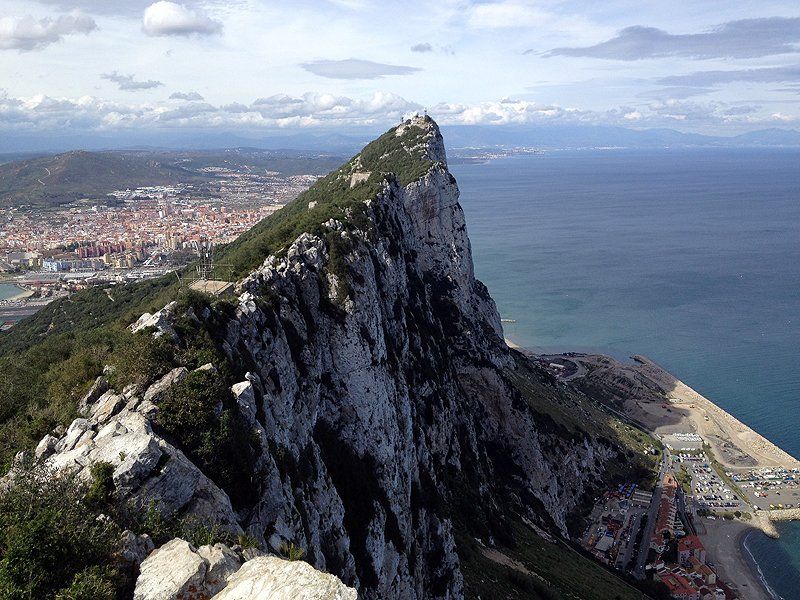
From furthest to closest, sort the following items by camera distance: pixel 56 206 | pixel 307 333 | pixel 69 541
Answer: pixel 56 206, pixel 307 333, pixel 69 541

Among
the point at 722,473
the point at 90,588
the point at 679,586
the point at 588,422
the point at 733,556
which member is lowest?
the point at 733,556

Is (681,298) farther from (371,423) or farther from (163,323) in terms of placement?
(163,323)

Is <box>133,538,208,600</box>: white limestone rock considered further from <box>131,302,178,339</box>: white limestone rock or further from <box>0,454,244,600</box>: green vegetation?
<box>131,302,178,339</box>: white limestone rock

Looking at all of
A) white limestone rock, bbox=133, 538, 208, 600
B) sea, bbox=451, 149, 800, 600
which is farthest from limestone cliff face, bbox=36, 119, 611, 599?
sea, bbox=451, 149, 800, 600

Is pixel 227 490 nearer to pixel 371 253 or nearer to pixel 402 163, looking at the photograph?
pixel 371 253

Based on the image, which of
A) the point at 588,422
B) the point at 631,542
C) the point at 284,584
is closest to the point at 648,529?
the point at 631,542

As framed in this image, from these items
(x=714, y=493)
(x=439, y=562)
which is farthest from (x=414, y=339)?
(x=714, y=493)
